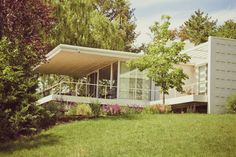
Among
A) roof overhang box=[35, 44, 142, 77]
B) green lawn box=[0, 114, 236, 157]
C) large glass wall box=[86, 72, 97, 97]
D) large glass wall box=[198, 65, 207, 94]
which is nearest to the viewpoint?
green lawn box=[0, 114, 236, 157]

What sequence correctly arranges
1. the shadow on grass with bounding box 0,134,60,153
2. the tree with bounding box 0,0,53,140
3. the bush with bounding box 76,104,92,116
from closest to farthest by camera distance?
the shadow on grass with bounding box 0,134,60,153
the tree with bounding box 0,0,53,140
the bush with bounding box 76,104,92,116

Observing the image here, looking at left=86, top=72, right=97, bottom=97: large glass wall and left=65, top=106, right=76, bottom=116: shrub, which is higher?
left=86, top=72, right=97, bottom=97: large glass wall

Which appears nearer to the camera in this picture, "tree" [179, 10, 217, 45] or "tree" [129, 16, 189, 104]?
"tree" [129, 16, 189, 104]

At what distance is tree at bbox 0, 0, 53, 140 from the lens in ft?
61.3

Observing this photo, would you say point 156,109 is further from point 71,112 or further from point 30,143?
point 30,143

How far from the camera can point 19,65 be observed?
65.5 feet

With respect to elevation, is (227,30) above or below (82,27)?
above

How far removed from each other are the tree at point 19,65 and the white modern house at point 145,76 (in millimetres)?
3141

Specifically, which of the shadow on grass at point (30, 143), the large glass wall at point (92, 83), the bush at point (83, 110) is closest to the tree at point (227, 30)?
the large glass wall at point (92, 83)

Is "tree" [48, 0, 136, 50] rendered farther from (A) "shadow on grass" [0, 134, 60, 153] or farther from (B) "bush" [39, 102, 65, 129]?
(A) "shadow on grass" [0, 134, 60, 153]

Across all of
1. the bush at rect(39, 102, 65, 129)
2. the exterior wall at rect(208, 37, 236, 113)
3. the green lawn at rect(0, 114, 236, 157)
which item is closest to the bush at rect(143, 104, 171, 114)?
the exterior wall at rect(208, 37, 236, 113)

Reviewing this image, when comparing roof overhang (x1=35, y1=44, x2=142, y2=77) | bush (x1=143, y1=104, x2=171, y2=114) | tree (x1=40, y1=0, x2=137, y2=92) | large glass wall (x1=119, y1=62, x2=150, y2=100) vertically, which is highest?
tree (x1=40, y1=0, x2=137, y2=92)

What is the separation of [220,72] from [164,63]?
312 centimetres

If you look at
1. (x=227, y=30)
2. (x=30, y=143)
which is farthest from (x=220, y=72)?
(x=227, y=30)
